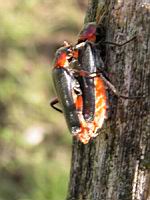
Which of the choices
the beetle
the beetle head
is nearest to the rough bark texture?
the beetle

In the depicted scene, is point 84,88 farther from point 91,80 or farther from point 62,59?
point 62,59

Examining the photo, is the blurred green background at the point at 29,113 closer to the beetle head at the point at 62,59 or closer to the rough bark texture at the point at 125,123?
the beetle head at the point at 62,59

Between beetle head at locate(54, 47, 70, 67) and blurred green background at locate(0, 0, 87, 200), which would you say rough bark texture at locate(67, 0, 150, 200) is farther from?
blurred green background at locate(0, 0, 87, 200)

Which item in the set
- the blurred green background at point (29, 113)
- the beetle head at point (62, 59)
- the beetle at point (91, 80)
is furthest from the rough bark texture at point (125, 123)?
the blurred green background at point (29, 113)

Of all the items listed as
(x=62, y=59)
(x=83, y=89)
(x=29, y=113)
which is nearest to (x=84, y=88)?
(x=83, y=89)

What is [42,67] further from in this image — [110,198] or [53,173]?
[110,198]

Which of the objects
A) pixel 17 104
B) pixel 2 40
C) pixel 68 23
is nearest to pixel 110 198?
pixel 17 104
